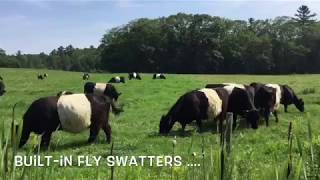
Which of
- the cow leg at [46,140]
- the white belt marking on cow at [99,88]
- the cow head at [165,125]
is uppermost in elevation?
the white belt marking on cow at [99,88]

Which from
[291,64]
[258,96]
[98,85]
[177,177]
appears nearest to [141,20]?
[291,64]

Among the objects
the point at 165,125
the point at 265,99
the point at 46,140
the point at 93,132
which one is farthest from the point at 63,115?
the point at 265,99

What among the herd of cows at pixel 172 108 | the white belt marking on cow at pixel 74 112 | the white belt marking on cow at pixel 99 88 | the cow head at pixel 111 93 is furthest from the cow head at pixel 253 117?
the white belt marking on cow at pixel 99 88

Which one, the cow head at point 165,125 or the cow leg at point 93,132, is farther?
the cow head at point 165,125

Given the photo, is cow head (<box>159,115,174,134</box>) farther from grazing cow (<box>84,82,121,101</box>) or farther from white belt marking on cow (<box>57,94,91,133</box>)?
grazing cow (<box>84,82,121,101</box>)

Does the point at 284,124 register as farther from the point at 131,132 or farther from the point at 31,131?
the point at 31,131

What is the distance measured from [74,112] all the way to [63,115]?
1.02 feet

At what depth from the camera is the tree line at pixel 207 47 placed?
3984 inches

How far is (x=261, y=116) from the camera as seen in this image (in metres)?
21.2

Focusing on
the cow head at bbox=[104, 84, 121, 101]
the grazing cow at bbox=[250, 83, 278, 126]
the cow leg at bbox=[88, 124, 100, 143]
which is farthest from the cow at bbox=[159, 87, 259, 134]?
the cow head at bbox=[104, 84, 121, 101]

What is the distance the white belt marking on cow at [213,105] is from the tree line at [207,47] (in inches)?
3167

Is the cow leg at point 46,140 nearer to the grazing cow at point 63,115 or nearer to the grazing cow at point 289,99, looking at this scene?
the grazing cow at point 63,115

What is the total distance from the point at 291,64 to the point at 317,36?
10691 mm

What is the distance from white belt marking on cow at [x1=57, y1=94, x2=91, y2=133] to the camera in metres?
14.9
